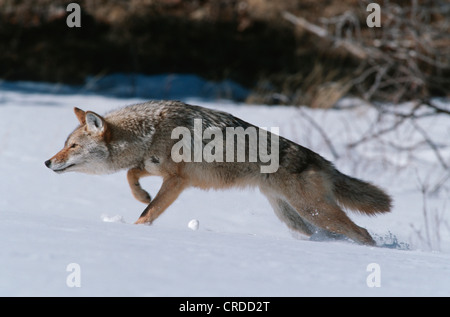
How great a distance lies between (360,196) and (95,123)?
7.61 feet

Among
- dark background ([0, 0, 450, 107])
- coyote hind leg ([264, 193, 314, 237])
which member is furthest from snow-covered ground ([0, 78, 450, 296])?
dark background ([0, 0, 450, 107])

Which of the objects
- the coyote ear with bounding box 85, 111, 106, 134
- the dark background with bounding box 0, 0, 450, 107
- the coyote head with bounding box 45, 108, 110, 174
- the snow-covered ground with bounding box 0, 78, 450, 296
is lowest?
the snow-covered ground with bounding box 0, 78, 450, 296

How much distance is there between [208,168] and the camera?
4957 mm

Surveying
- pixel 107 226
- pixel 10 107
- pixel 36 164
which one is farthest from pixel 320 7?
pixel 107 226

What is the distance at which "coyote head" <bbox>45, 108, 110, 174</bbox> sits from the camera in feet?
16.3

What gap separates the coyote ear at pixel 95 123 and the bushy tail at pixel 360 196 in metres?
2.03

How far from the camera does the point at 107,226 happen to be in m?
3.85

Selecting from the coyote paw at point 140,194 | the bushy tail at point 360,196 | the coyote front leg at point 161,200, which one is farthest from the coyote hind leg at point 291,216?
the coyote paw at point 140,194

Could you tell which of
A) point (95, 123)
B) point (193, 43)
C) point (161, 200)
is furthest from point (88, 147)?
point (193, 43)

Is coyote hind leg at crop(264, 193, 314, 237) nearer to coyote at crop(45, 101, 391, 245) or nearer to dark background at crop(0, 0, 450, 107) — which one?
coyote at crop(45, 101, 391, 245)

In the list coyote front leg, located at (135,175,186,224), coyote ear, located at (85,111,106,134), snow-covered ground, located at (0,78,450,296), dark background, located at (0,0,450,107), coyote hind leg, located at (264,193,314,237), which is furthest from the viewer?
dark background, located at (0,0,450,107)

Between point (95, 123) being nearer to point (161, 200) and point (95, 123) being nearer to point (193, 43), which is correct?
point (161, 200)

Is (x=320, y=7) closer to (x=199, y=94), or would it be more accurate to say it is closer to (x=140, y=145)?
(x=199, y=94)

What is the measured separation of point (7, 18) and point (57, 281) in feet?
46.8
